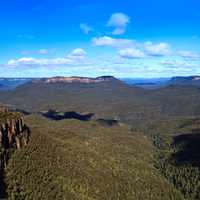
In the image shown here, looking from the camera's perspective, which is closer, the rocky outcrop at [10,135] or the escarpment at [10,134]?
the rocky outcrop at [10,135]

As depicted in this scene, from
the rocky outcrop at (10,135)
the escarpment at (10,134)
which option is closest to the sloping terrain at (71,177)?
the rocky outcrop at (10,135)

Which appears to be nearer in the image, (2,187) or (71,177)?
(2,187)

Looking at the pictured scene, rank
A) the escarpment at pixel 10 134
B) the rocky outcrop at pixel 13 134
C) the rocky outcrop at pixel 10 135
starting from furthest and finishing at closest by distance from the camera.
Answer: the rocky outcrop at pixel 13 134, the escarpment at pixel 10 134, the rocky outcrop at pixel 10 135

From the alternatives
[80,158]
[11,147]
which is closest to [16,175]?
[11,147]

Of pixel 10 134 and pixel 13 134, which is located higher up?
pixel 10 134

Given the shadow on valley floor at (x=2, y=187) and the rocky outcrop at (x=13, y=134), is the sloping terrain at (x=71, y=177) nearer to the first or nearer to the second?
the shadow on valley floor at (x=2, y=187)

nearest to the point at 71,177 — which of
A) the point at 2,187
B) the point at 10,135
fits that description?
the point at 2,187

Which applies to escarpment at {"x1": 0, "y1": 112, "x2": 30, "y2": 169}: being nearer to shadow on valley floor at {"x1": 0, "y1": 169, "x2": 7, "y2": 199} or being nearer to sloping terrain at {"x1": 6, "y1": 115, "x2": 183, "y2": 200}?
sloping terrain at {"x1": 6, "y1": 115, "x2": 183, "y2": 200}

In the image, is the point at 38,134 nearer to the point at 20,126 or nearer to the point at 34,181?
the point at 20,126

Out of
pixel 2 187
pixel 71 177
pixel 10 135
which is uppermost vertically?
pixel 10 135

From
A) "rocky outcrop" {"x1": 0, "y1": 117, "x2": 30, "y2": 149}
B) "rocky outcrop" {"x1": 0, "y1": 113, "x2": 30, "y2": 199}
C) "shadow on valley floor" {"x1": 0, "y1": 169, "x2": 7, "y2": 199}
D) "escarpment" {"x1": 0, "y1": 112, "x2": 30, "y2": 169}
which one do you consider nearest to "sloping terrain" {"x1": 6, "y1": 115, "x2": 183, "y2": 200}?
"shadow on valley floor" {"x1": 0, "y1": 169, "x2": 7, "y2": 199}

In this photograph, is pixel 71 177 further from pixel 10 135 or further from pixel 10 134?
pixel 10 134
